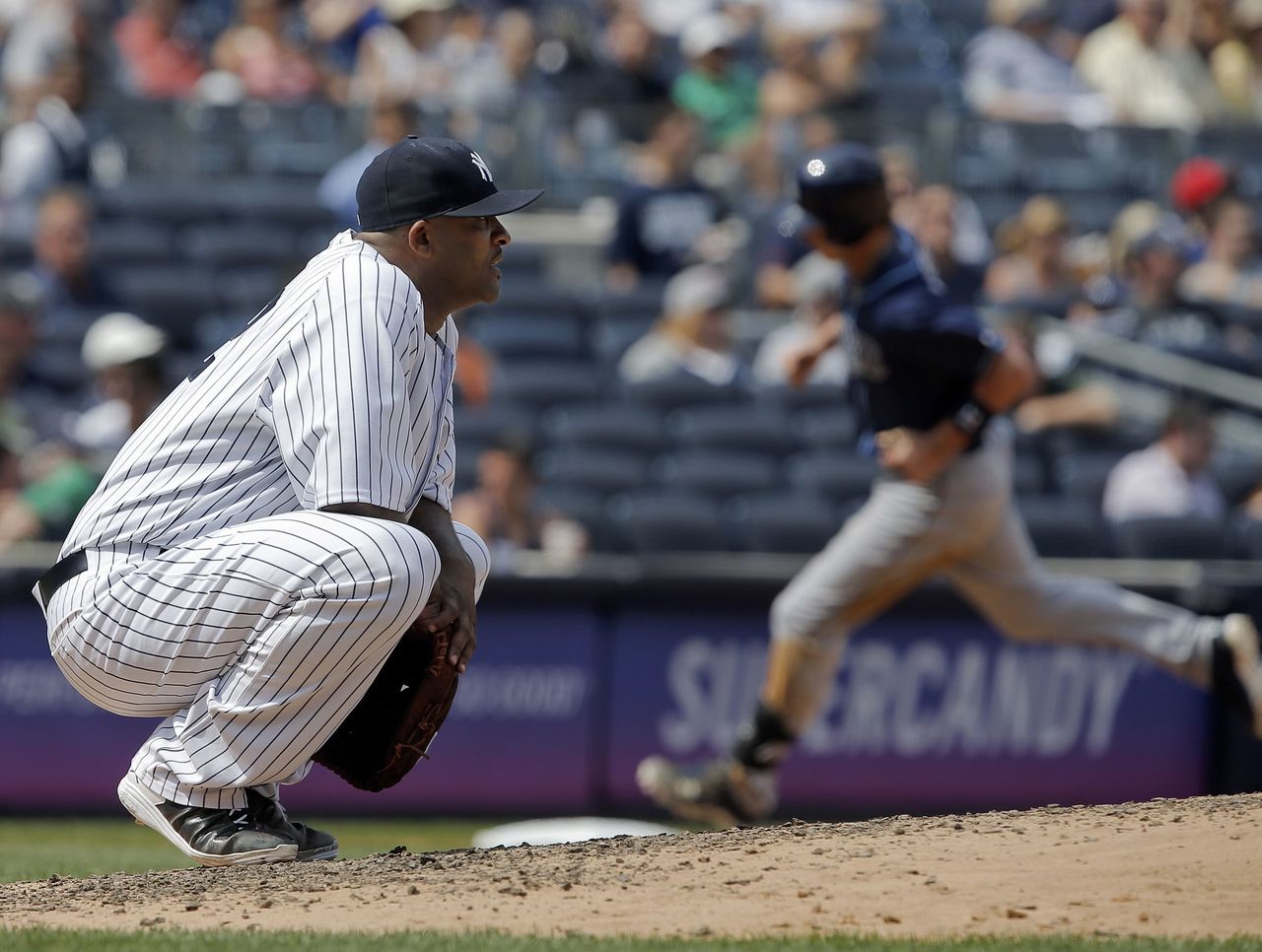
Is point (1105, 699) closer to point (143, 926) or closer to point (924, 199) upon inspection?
point (924, 199)

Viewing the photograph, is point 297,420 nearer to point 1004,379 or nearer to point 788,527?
point 1004,379

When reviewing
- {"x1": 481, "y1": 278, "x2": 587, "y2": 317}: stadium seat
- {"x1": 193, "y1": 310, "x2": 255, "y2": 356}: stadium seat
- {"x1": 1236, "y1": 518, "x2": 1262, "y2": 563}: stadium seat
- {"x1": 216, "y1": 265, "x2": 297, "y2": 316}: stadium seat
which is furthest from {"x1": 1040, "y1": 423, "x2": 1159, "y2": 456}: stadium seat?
{"x1": 193, "y1": 310, "x2": 255, "y2": 356}: stadium seat

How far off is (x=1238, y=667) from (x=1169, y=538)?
284 centimetres

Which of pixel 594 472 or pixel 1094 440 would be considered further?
pixel 1094 440

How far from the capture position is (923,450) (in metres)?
6.61

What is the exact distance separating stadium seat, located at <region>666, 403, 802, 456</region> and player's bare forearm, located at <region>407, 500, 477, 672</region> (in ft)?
18.4

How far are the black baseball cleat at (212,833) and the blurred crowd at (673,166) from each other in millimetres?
4446

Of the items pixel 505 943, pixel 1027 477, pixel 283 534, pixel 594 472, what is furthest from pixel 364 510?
pixel 1027 477

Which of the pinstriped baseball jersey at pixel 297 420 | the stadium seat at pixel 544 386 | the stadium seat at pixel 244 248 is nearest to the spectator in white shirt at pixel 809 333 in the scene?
the stadium seat at pixel 544 386

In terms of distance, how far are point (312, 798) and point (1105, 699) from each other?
3583mm

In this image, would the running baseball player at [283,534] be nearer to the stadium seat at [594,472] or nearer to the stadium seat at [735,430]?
the stadium seat at [594,472]

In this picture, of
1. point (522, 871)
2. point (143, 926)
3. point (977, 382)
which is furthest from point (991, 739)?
point (143, 926)

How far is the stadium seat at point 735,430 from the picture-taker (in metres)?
10.1

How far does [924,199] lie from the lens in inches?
420
